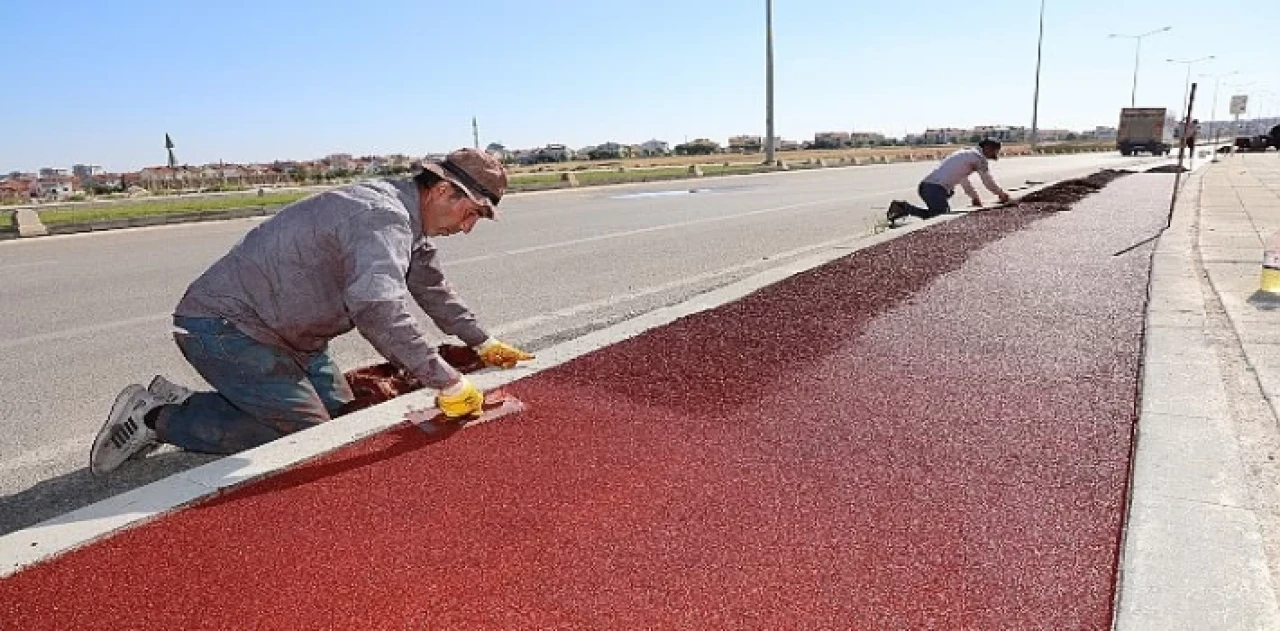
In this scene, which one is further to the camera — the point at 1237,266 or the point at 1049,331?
the point at 1237,266

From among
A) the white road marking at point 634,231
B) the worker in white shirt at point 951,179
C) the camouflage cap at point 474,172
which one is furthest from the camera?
the worker in white shirt at point 951,179

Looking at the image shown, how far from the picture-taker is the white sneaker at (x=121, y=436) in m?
3.32

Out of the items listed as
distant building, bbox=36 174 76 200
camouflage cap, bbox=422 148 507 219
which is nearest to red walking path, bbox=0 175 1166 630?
camouflage cap, bbox=422 148 507 219

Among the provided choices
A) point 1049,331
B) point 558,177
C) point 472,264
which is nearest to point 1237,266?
point 1049,331

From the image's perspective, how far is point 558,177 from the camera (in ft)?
99.5

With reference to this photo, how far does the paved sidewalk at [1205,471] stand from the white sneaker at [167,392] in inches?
136

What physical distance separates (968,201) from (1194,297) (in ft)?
34.4

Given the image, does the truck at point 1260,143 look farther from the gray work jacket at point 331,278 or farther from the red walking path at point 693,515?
the gray work jacket at point 331,278

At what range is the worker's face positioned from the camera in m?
3.30

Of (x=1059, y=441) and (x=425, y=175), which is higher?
(x=425, y=175)

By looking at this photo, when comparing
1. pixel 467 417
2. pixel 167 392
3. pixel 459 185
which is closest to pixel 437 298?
pixel 467 417

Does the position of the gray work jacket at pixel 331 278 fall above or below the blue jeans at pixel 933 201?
above

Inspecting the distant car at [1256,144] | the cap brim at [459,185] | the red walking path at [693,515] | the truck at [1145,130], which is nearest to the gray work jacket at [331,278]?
the cap brim at [459,185]

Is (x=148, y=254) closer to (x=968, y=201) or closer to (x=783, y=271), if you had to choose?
(x=783, y=271)
